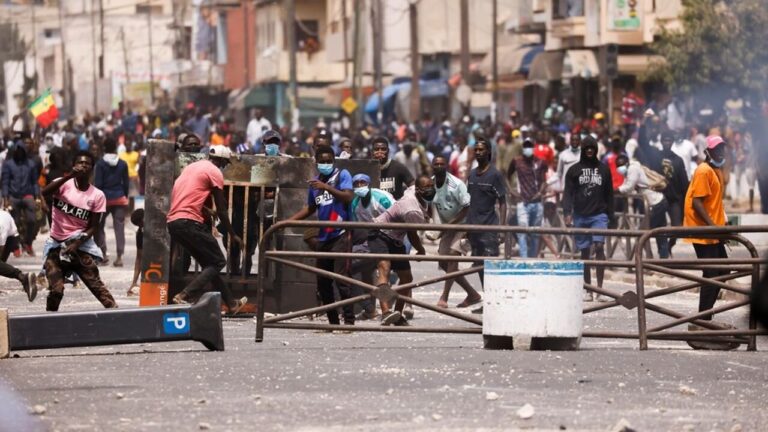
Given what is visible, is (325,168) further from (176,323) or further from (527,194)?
(527,194)

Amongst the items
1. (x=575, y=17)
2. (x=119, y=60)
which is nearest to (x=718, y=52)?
(x=575, y=17)

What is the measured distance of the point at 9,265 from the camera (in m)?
19.2

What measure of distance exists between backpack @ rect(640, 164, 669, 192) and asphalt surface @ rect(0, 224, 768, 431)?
9885mm

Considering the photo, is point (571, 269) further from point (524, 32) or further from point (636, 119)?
point (524, 32)

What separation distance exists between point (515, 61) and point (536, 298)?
1985 inches

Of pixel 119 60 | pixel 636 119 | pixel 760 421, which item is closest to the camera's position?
pixel 760 421

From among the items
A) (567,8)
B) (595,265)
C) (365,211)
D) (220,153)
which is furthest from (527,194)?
(567,8)

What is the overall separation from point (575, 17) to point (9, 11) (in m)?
82.2

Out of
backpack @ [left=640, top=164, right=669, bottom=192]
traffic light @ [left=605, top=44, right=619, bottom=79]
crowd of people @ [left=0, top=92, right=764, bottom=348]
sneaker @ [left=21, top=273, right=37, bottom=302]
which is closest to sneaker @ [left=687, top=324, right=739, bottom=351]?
crowd of people @ [left=0, top=92, right=764, bottom=348]

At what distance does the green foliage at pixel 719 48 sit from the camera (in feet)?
150

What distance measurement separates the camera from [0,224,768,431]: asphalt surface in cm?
1086

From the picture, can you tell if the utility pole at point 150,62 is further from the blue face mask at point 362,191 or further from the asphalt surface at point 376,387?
the asphalt surface at point 376,387

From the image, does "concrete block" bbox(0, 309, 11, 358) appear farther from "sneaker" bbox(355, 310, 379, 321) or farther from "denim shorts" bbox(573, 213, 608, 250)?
"denim shorts" bbox(573, 213, 608, 250)

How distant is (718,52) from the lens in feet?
153
